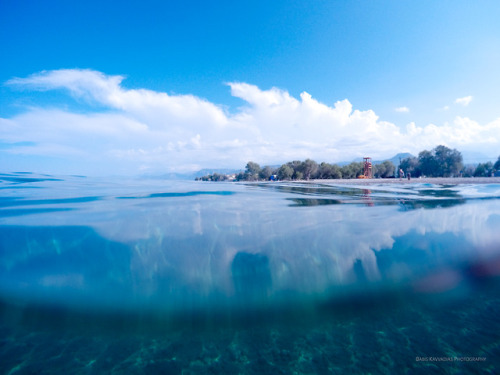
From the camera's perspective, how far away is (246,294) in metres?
4.86

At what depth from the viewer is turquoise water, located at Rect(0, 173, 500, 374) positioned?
3.19 meters

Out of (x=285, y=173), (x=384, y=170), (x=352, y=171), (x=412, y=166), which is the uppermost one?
(x=412, y=166)

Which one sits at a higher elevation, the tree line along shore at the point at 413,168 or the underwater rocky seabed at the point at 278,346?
the tree line along shore at the point at 413,168

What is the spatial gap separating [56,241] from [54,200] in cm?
675

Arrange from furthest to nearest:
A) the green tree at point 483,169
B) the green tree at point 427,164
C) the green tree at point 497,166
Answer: the green tree at point 427,164, the green tree at point 497,166, the green tree at point 483,169

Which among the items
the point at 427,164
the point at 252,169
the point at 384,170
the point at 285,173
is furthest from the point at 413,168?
the point at 252,169

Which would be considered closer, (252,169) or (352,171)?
(352,171)

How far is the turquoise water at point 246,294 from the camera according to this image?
3191 mm

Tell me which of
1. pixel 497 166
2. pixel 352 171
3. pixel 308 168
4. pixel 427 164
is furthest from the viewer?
pixel 352 171

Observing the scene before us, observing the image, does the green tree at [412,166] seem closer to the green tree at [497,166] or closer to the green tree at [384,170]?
the green tree at [384,170]

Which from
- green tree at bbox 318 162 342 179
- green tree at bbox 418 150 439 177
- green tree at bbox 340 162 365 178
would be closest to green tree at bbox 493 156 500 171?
green tree at bbox 418 150 439 177

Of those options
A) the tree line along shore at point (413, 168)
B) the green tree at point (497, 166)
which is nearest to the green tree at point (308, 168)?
the tree line along shore at point (413, 168)

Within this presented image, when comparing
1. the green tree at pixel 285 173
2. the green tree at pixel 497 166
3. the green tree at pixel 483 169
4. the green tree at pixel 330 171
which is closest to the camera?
the green tree at pixel 483 169

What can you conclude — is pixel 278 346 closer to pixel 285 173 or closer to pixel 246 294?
pixel 246 294
